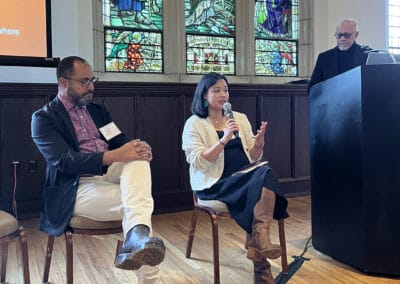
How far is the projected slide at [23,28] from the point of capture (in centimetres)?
360

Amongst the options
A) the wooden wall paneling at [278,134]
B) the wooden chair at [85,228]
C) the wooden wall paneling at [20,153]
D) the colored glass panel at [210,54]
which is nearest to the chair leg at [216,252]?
the wooden chair at [85,228]

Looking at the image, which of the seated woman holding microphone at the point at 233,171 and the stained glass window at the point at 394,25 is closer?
the seated woman holding microphone at the point at 233,171

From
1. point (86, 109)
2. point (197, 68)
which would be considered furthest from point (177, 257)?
point (197, 68)

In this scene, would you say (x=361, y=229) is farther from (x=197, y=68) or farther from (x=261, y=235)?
(x=197, y=68)

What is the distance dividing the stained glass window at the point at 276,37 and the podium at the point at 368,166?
284 centimetres

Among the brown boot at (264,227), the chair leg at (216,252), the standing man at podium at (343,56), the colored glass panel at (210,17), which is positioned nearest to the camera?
the brown boot at (264,227)

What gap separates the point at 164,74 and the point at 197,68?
16.9 inches

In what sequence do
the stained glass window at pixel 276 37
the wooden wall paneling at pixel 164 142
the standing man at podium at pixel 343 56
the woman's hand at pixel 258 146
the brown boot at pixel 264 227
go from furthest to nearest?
the stained glass window at pixel 276 37 < the wooden wall paneling at pixel 164 142 < the standing man at podium at pixel 343 56 < the woman's hand at pixel 258 146 < the brown boot at pixel 264 227

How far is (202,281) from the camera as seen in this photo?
2.29 metres

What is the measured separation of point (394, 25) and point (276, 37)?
1947 mm

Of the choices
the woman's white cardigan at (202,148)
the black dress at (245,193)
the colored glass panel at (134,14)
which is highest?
the colored glass panel at (134,14)

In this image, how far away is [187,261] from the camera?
2.62 metres

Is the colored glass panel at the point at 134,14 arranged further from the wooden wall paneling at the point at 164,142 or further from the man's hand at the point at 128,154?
the man's hand at the point at 128,154

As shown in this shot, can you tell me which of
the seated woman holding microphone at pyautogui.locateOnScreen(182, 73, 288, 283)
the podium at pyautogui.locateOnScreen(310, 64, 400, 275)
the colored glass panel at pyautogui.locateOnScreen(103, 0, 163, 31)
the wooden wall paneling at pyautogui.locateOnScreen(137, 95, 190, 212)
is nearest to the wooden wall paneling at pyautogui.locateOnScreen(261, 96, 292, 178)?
the wooden wall paneling at pyautogui.locateOnScreen(137, 95, 190, 212)
